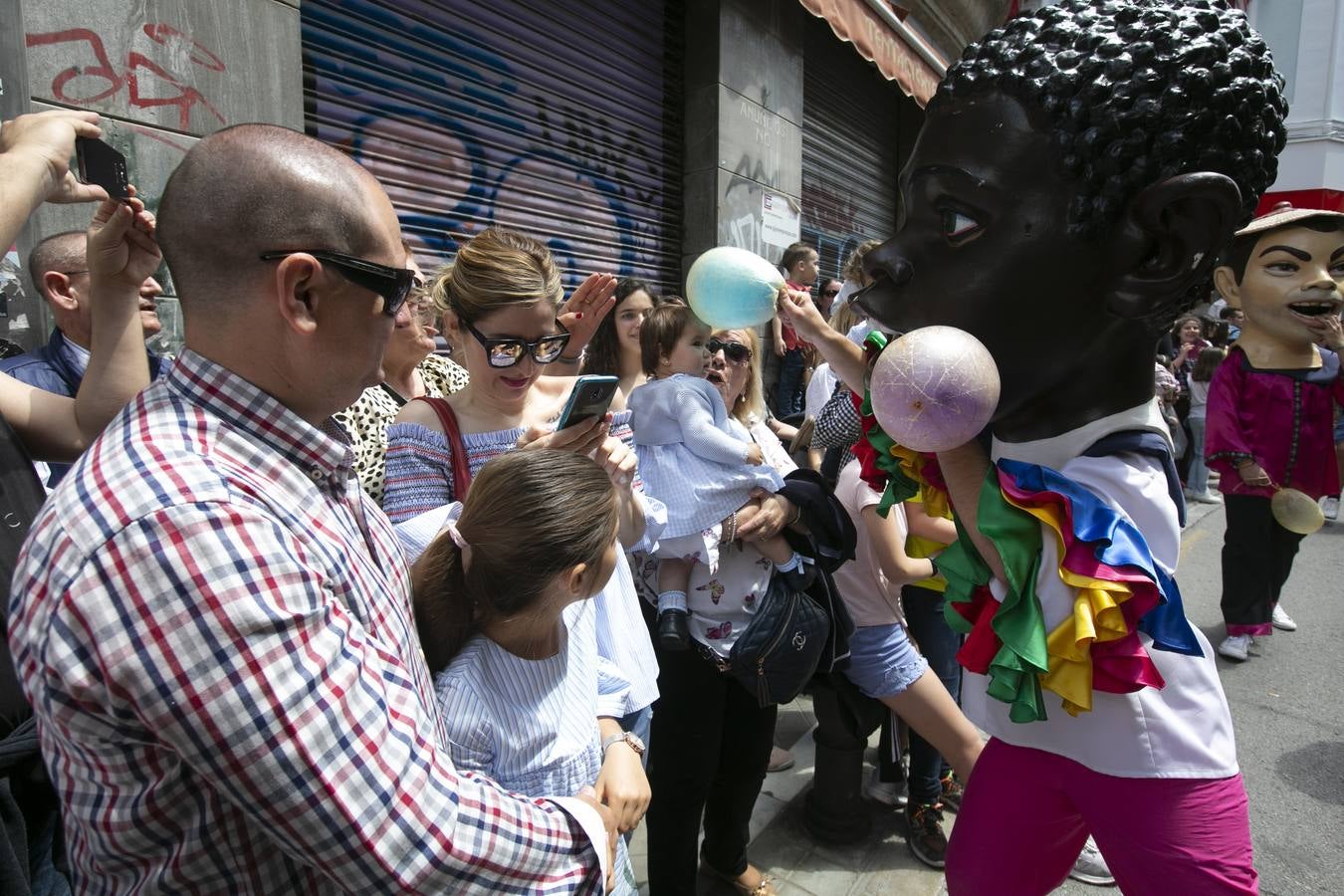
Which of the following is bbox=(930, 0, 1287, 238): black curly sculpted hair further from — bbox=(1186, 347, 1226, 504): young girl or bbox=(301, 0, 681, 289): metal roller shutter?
bbox=(1186, 347, 1226, 504): young girl

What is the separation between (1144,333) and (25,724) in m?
2.07

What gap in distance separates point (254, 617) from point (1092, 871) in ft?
9.02

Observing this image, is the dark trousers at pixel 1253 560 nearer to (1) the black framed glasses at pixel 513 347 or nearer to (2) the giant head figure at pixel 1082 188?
(2) the giant head figure at pixel 1082 188

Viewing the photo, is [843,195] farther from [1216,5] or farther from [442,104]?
[1216,5]

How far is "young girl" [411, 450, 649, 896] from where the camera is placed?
132 centimetres

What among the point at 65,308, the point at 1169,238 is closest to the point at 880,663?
the point at 1169,238

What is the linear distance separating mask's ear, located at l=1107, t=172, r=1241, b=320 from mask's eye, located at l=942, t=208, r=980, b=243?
23 centimetres

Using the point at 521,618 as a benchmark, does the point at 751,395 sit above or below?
above

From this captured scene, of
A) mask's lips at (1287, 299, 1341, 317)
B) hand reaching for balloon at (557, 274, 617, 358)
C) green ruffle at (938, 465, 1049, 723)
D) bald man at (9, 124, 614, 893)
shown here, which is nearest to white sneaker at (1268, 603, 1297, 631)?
mask's lips at (1287, 299, 1341, 317)

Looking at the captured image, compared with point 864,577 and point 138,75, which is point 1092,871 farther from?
point 138,75

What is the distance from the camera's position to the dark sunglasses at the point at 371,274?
93 cm

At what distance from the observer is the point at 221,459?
33.9 inches

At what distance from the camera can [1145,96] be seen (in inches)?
48.8

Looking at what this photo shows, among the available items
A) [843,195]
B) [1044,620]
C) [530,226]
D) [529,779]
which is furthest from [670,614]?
[843,195]
